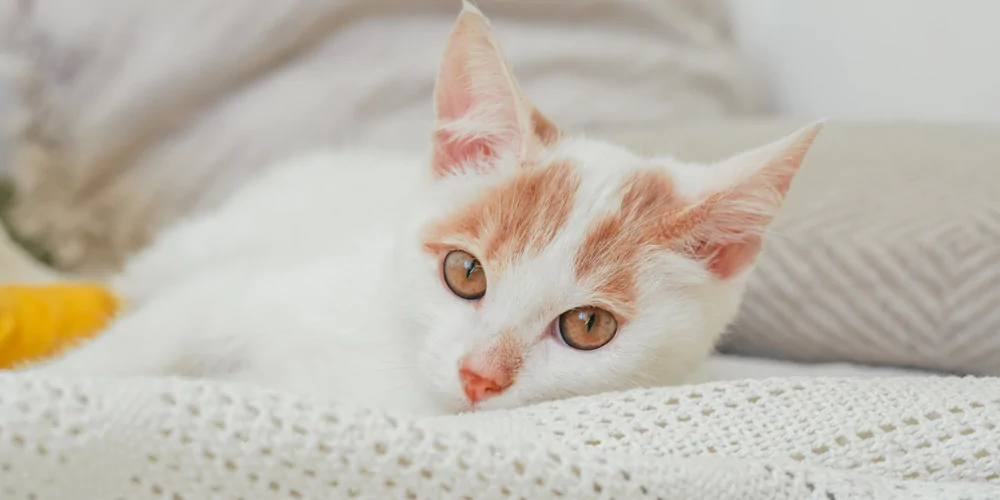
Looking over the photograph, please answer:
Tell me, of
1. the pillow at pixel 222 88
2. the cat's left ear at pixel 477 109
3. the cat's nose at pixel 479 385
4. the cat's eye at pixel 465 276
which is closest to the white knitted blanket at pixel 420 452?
the cat's nose at pixel 479 385

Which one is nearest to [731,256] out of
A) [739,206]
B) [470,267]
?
[739,206]

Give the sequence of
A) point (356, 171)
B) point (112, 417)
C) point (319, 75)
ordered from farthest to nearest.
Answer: point (319, 75) → point (356, 171) → point (112, 417)

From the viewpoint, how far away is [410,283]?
79cm

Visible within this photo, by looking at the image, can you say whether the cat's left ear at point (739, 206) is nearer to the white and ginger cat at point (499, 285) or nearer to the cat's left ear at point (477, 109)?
the white and ginger cat at point (499, 285)

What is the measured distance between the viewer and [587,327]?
0.74m

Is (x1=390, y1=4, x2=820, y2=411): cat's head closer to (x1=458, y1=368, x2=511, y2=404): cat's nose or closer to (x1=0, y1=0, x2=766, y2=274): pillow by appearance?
(x1=458, y1=368, x2=511, y2=404): cat's nose

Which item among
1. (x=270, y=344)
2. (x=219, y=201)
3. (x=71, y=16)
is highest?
(x=71, y=16)

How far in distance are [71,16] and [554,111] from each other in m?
1.00

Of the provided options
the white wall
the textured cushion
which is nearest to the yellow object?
the textured cushion

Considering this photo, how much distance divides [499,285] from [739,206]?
0.88ft

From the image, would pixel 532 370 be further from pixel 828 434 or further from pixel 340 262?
pixel 340 262

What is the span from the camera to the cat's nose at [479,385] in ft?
2.27

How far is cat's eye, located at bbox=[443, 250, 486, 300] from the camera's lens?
29.8 inches

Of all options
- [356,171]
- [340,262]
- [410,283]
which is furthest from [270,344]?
[356,171]
